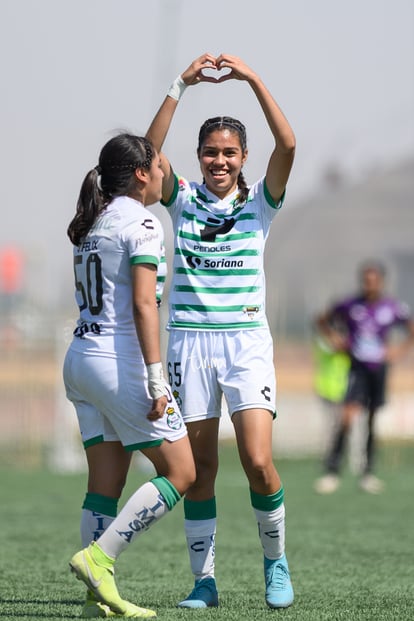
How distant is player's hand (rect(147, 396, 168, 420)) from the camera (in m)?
4.78

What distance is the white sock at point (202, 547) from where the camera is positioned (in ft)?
18.3

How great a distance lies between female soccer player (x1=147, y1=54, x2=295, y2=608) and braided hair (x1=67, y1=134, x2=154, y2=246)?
49cm

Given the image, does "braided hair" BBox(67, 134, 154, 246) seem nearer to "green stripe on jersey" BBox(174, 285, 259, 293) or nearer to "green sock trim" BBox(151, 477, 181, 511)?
"green stripe on jersey" BBox(174, 285, 259, 293)

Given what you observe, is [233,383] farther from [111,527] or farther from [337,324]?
[337,324]

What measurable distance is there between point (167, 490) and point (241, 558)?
2712 millimetres

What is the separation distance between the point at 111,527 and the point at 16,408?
13.7m

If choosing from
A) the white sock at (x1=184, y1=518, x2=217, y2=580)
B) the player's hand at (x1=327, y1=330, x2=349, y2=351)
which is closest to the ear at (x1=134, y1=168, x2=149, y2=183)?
the white sock at (x1=184, y1=518, x2=217, y2=580)

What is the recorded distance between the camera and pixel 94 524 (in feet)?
17.3

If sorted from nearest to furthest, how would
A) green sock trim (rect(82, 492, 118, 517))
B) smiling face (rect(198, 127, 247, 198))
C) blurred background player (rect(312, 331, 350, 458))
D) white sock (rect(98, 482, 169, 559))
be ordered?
white sock (rect(98, 482, 169, 559)) → green sock trim (rect(82, 492, 118, 517)) → smiling face (rect(198, 127, 247, 198)) → blurred background player (rect(312, 331, 350, 458))

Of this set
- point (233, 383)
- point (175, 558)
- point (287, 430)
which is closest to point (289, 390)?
point (287, 430)

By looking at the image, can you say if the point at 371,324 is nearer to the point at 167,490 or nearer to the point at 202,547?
the point at 202,547

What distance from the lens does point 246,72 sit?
5.37 m

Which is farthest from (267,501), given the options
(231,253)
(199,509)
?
(231,253)

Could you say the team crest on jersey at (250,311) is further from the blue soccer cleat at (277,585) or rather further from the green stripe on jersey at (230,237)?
the blue soccer cleat at (277,585)
